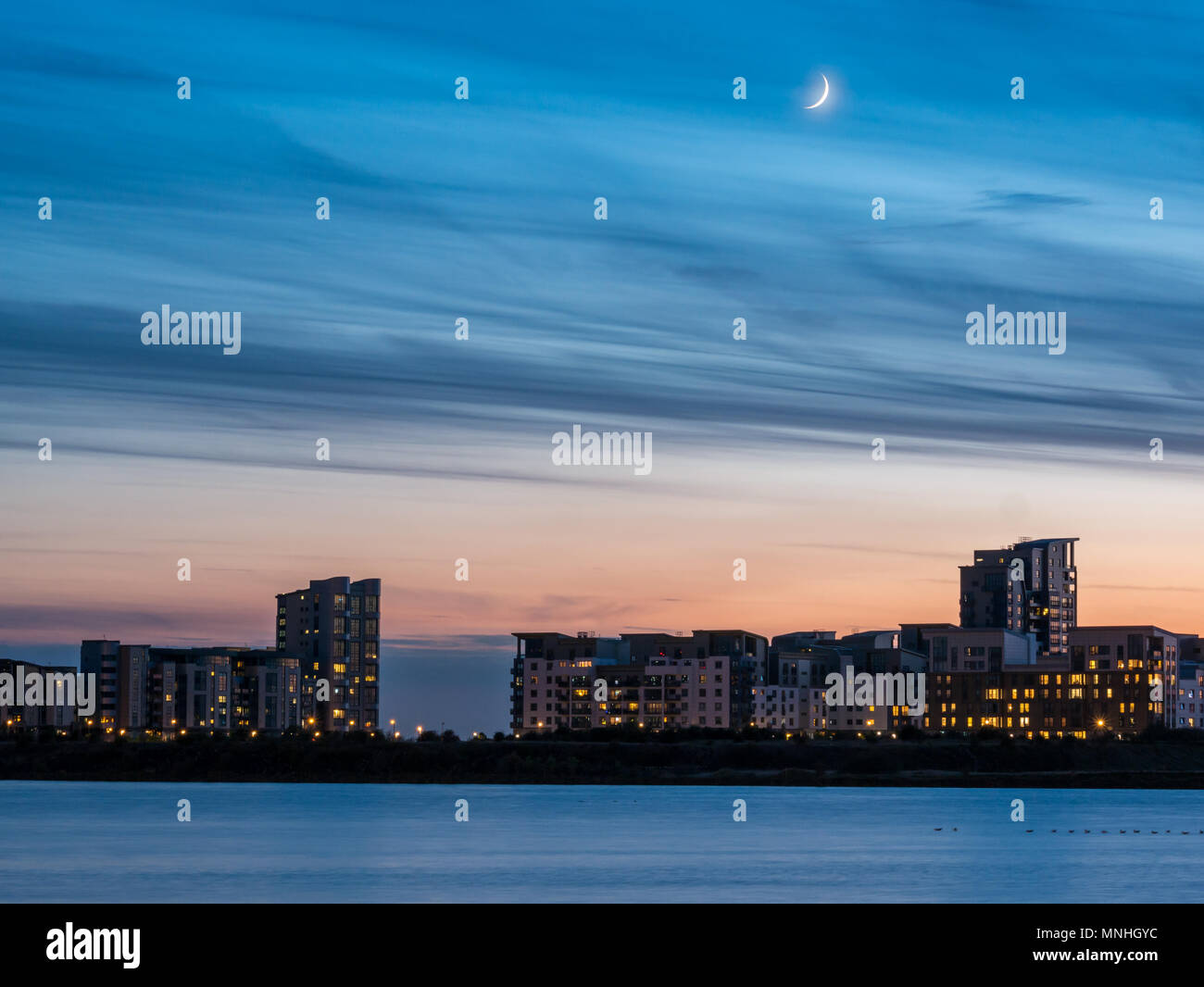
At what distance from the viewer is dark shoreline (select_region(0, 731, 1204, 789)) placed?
558 feet

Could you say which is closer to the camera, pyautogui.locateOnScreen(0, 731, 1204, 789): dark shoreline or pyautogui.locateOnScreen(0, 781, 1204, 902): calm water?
pyautogui.locateOnScreen(0, 781, 1204, 902): calm water

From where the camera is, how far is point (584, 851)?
85688mm

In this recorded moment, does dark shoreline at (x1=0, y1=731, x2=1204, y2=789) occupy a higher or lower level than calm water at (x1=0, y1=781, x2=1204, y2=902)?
lower

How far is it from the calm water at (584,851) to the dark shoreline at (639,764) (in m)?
25.7

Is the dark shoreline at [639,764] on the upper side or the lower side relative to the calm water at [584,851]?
lower

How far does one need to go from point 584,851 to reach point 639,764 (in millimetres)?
87731

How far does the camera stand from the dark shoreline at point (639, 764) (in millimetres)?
170125

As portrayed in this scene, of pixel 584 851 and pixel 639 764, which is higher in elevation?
pixel 584 851

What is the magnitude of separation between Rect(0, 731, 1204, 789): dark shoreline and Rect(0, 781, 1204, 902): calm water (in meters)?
25.7

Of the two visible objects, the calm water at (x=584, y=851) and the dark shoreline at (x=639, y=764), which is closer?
the calm water at (x=584, y=851)

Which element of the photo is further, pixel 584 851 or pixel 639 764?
pixel 639 764

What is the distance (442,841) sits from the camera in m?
91.4

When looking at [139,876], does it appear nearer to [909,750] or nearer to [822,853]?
[822,853]

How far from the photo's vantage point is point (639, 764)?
567 ft
